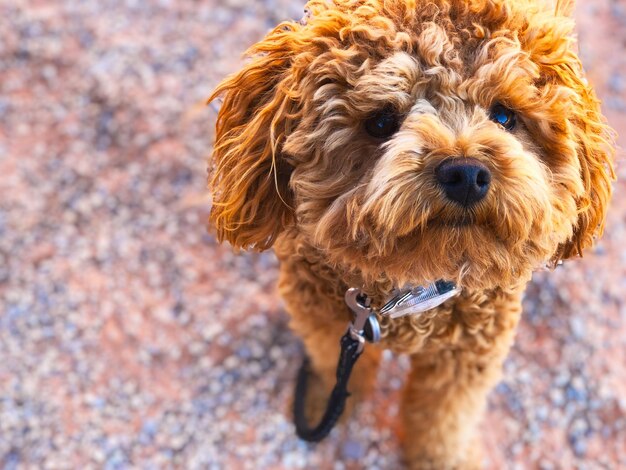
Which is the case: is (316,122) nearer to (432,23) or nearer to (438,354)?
(432,23)

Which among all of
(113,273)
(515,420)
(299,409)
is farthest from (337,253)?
(113,273)

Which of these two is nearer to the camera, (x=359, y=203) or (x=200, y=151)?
(x=359, y=203)

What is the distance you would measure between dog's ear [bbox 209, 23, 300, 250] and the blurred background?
1272 mm

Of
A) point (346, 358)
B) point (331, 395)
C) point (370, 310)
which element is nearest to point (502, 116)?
point (370, 310)

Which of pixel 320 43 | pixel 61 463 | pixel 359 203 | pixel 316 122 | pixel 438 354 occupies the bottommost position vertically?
pixel 61 463

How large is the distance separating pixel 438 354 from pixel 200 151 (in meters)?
1.97

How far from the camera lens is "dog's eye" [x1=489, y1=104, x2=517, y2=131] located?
181 cm

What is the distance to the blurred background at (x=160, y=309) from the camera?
2959mm

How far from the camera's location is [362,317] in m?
2.07

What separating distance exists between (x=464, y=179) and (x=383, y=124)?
321 mm

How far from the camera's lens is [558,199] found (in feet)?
5.90

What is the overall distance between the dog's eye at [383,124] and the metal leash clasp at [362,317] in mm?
511

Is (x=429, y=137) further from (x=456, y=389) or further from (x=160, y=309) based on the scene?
(x=160, y=309)

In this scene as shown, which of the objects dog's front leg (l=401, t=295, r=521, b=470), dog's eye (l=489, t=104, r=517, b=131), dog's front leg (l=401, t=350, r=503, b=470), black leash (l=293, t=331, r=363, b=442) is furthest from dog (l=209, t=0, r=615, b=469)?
dog's front leg (l=401, t=350, r=503, b=470)
